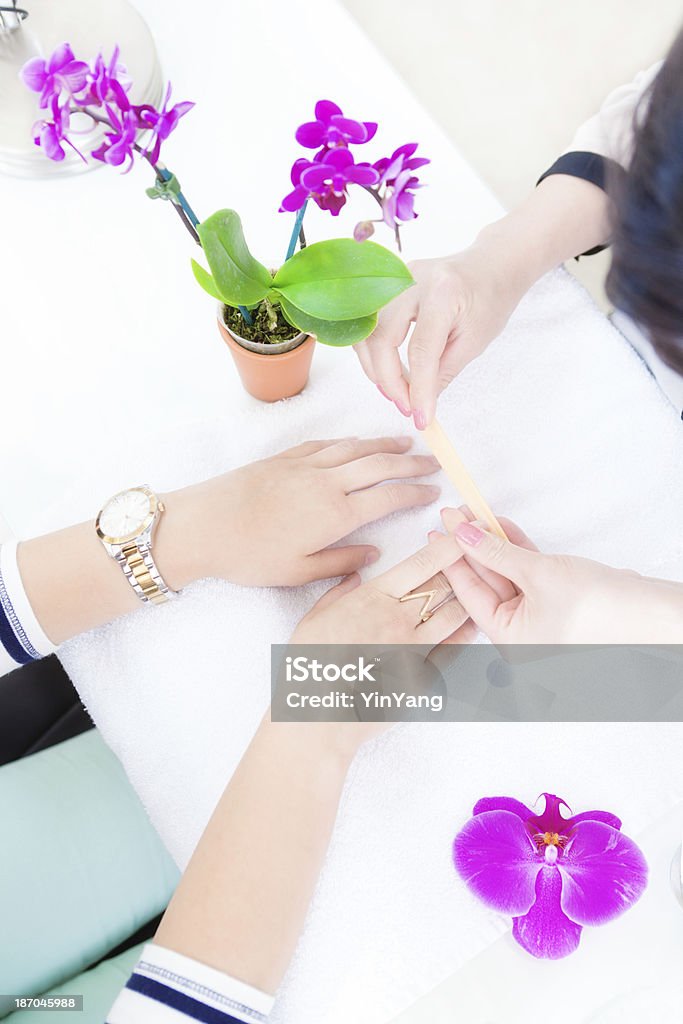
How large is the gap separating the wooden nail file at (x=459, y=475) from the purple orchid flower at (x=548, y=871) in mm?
217

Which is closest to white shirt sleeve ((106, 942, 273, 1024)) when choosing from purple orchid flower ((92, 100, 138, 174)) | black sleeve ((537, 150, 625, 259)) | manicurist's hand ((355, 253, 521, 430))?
manicurist's hand ((355, 253, 521, 430))

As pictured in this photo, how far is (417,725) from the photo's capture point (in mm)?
661

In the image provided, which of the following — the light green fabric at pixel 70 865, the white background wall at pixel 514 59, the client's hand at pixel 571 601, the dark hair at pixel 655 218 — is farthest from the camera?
the white background wall at pixel 514 59

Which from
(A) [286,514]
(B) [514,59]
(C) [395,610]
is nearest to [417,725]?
(C) [395,610]

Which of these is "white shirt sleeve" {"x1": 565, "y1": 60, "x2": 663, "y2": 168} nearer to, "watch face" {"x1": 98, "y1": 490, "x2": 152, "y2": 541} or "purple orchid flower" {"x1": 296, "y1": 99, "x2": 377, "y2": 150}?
"purple orchid flower" {"x1": 296, "y1": 99, "x2": 377, "y2": 150}

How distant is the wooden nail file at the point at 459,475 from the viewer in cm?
67

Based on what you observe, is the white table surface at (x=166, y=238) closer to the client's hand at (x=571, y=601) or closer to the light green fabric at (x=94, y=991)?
the client's hand at (x=571, y=601)

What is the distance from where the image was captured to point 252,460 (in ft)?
2.42

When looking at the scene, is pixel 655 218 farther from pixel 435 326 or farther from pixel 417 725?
pixel 417 725

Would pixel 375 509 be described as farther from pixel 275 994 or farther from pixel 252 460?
pixel 275 994

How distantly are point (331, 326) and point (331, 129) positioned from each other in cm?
13

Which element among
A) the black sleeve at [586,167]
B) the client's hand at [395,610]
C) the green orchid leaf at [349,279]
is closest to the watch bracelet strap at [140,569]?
the client's hand at [395,610]

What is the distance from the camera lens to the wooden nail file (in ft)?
2.20

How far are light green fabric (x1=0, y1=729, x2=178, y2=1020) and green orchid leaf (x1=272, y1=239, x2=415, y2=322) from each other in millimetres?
508
